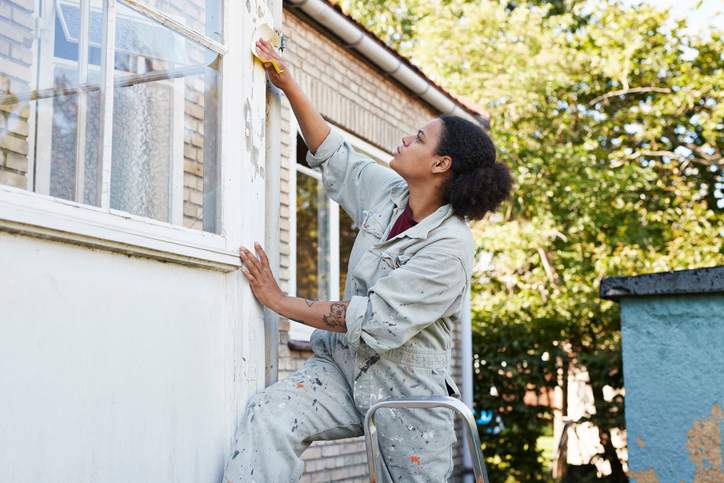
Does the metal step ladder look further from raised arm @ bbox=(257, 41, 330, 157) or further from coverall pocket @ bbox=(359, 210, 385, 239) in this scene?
raised arm @ bbox=(257, 41, 330, 157)

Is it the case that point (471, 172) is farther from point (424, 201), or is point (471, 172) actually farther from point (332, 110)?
point (332, 110)

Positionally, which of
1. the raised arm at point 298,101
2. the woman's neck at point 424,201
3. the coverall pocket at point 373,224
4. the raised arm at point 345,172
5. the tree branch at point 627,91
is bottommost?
the coverall pocket at point 373,224

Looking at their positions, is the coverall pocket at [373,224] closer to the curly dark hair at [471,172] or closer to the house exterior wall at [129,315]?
the curly dark hair at [471,172]

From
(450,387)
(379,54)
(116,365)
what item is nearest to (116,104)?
(116,365)

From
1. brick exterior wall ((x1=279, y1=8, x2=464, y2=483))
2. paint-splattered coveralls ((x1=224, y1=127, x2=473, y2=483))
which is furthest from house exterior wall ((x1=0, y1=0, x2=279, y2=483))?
brick exterior wall ((x1=279, y1=8, x2=464, y2=483))

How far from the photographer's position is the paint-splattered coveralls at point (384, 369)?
2.31 metres

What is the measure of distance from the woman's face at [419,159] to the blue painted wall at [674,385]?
2.53m

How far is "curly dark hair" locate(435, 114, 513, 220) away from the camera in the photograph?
270 centimetres

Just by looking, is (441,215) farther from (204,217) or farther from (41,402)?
(41,402)

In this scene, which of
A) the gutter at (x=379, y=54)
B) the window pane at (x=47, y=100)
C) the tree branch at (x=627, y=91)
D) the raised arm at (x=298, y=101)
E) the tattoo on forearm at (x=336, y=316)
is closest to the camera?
the window pane at (x=47, y=100)

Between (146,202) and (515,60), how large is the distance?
1224cm

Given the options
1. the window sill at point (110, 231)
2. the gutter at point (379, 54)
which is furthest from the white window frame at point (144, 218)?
the gutter at point (379, 54)

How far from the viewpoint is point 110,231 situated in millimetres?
1946

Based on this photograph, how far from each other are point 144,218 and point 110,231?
0.18 metres
